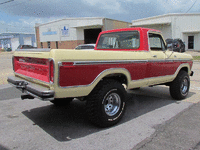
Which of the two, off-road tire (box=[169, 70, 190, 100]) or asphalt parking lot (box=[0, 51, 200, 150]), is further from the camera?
off-road tire (box=[169, 70, 190, 100])

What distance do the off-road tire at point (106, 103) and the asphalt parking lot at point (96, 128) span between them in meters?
0.20

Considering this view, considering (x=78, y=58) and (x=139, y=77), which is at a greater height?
(x=78, y=58)

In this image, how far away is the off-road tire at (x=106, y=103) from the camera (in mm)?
3559

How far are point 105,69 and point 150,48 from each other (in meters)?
1.74

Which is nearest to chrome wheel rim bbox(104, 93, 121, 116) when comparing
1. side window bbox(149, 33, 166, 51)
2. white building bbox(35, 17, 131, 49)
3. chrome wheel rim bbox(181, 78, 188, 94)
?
side window bbox(149, 33, 166, 51)

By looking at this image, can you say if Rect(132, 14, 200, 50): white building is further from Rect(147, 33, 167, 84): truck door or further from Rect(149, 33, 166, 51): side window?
Rect(147, 33, 167, 84): truck door

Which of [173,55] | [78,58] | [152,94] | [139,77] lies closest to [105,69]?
[78,58]

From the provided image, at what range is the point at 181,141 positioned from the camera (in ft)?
10.7

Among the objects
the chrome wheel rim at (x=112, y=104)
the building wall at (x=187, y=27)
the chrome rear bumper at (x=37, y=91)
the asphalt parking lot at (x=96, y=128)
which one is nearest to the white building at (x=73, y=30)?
the building wall at (x=187, y=27)

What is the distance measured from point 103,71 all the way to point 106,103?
68 centimetres

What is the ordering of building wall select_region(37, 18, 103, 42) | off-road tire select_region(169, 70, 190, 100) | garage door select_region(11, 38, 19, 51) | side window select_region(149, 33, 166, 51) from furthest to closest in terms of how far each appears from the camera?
garage door select_region(11, 38, 19, 51)
building wall select_region(37, 18, 103, 42)
off-road tire select_region(169, 70, 190, 100)
side window select_region(149, 33, 166, 51)

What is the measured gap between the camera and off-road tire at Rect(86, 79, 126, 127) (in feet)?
11.7

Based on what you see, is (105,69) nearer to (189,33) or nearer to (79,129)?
(79,129)

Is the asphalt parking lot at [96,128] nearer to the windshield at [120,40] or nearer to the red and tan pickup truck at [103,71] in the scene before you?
the red and tan pickup truck at [103,71]
